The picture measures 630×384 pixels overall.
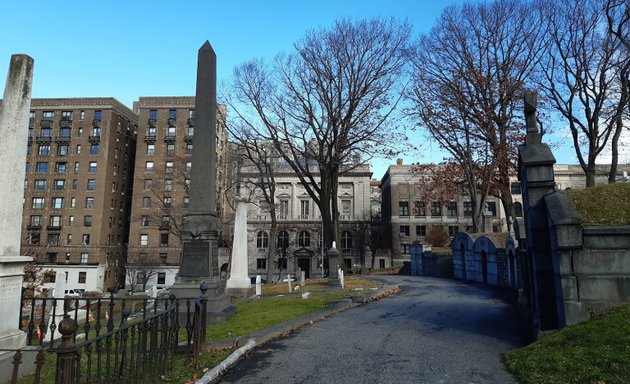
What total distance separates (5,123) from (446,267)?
28642 millimetres

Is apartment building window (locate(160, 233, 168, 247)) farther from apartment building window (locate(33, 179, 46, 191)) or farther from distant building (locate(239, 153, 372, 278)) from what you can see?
apartment building window (locate(33, 179, 46, 191))

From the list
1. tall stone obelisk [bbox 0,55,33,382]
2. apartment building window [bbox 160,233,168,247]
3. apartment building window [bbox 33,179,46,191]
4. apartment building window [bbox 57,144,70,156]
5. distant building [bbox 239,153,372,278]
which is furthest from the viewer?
distant building [bbox 239,153,372,278]

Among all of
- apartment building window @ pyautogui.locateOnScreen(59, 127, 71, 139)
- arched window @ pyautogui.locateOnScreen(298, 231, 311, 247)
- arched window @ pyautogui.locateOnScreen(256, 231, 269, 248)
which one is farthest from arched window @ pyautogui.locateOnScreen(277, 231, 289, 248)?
apartment building window @ pyautogui.locateOnScreen(59, 127, 71, 139)

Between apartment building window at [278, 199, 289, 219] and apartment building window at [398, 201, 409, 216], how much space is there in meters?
17.6

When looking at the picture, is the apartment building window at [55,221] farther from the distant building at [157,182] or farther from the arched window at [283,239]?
the arched window at [283,239]

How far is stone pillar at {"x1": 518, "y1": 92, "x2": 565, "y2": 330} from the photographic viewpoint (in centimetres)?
728

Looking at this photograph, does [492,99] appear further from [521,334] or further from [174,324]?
[174,324]

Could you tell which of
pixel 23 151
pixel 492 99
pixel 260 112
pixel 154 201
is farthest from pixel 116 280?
pixel 23 151

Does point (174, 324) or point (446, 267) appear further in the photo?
point (446, 267)

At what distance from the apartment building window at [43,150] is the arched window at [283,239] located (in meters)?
34.3

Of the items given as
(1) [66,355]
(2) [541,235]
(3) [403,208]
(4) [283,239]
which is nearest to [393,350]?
(2) [541,235]

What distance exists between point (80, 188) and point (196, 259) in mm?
52440

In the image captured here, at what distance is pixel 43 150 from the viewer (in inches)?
2251

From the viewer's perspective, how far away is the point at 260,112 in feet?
92.0
